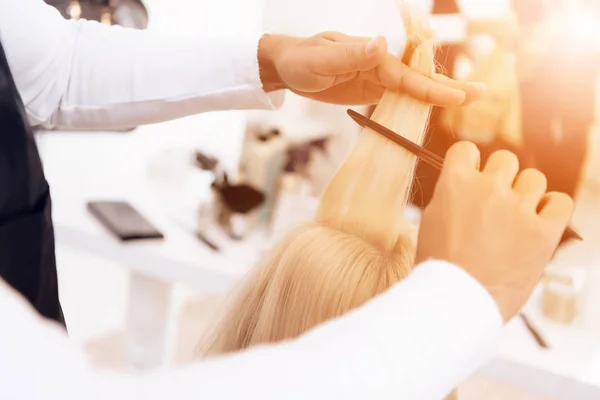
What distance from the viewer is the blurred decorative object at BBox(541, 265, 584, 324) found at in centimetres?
129

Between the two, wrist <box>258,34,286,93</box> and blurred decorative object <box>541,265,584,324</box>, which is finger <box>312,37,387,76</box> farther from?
blurred decorative object <box>541,265,584,324</box>

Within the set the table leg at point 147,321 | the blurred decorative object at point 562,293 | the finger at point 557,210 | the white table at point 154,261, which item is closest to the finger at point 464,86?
the finger at point 557,210

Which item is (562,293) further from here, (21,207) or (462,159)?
(21,207)

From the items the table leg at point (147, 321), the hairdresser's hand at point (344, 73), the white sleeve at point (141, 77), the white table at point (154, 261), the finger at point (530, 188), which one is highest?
the hairdresser's hand at point (344, 73)

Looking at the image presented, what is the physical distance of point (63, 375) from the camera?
1.04 feet

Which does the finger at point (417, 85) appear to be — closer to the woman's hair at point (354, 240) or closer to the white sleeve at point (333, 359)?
the woman's hair at point (354, 240)

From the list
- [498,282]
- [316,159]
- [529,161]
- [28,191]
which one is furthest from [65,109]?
[316,159]

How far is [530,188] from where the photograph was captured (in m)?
0.45

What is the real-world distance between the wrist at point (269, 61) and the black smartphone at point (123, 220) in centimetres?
73

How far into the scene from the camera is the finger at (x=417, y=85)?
62 cm

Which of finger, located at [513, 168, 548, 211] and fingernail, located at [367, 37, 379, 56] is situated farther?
fingernail, located at [367, 37, 379, 56]

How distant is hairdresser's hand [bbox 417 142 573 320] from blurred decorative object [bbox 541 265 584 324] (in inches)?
37.1

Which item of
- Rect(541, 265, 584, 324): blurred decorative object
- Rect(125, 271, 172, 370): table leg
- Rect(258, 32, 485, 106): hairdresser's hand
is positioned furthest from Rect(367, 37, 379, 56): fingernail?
Rect(125, 271, 172, 370): table leg

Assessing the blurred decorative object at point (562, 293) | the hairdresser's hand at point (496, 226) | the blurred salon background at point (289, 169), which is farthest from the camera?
the blurred decorative object at point (562, 293)
